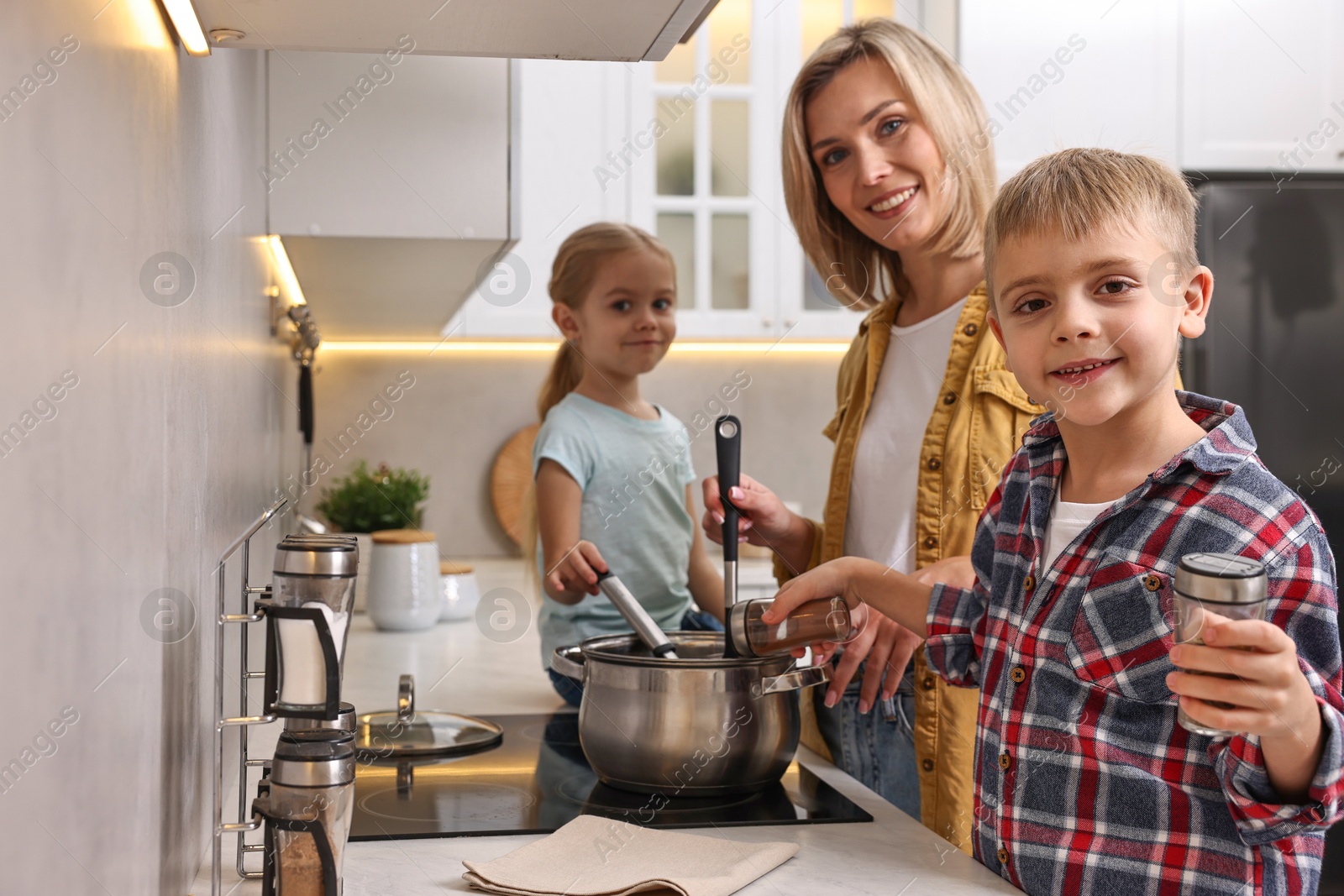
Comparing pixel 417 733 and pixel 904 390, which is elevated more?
pixel 904 390

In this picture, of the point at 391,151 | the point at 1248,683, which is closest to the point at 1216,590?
the point at 1248,683

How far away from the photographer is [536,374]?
296 cm

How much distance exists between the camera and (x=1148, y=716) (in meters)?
0.72

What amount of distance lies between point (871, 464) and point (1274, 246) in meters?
1.15

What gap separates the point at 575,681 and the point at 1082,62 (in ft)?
6.15

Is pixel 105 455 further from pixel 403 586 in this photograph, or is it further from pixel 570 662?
pixel 403 586

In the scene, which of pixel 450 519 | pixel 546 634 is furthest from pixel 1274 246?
pixel 450 519

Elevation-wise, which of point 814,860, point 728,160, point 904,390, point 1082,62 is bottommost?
point 814,860

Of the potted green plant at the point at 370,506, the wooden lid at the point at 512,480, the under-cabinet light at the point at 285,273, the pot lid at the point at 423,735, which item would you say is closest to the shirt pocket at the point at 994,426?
the pot lid at the point at 423,735

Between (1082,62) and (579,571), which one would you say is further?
(1082,62)

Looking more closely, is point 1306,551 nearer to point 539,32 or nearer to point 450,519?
point 539,32

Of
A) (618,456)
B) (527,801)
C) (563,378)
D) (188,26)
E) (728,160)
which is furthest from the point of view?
(728,160)

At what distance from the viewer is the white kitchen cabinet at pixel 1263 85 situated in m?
2.38

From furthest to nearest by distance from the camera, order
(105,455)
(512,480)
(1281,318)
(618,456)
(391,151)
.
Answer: (512,480) → (1281,318) → (618,456) → (391,151) → (105,455)
